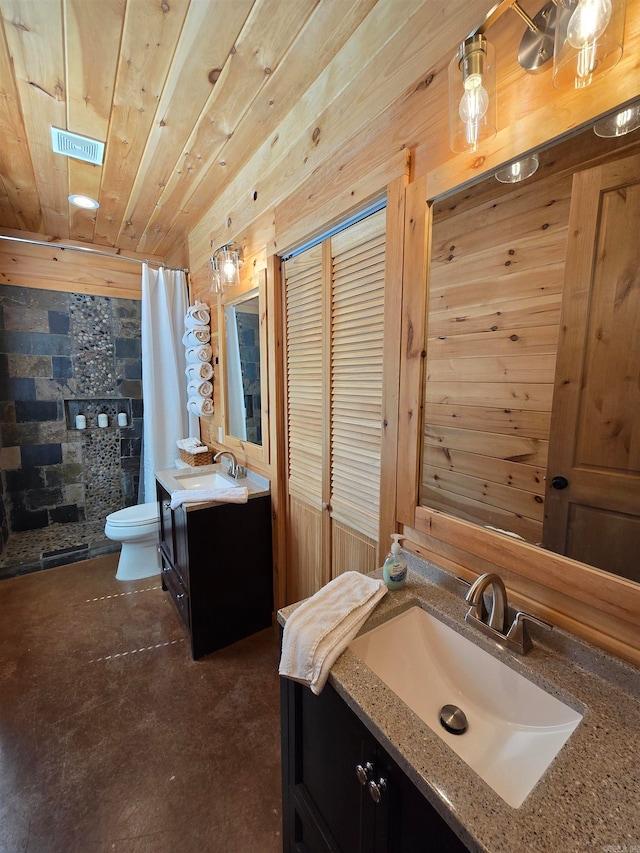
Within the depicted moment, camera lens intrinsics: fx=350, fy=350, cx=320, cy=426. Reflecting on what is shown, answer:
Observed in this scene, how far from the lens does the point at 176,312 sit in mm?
2805

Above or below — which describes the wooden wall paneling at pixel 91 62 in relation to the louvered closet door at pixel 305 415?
above

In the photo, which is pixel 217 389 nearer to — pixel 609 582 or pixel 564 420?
pixel 564 420

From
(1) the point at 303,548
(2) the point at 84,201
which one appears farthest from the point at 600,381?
(2) the point at 84,201

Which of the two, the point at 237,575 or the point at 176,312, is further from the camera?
the point at 176,312

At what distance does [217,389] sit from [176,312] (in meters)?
0.79

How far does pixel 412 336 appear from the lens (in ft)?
3.43

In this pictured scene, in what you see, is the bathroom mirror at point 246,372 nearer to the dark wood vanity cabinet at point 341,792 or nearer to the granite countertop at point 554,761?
the dark wood vanity cabinet at point 341,792

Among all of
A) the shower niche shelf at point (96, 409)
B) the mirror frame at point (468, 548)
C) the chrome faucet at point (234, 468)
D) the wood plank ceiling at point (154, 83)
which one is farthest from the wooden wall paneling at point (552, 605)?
the shower niche shelf at point (96, 409)

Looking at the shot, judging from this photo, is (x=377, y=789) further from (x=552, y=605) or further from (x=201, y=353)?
(x=201, y=353)

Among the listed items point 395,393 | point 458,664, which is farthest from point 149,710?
point 395,393

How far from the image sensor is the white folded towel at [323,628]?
2.49 ft

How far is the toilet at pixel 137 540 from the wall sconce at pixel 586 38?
8.95 feet

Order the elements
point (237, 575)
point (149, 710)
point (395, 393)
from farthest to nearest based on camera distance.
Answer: point (237, 575), point (149, 710), point (395, 393)

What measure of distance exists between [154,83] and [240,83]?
1.11 feet
